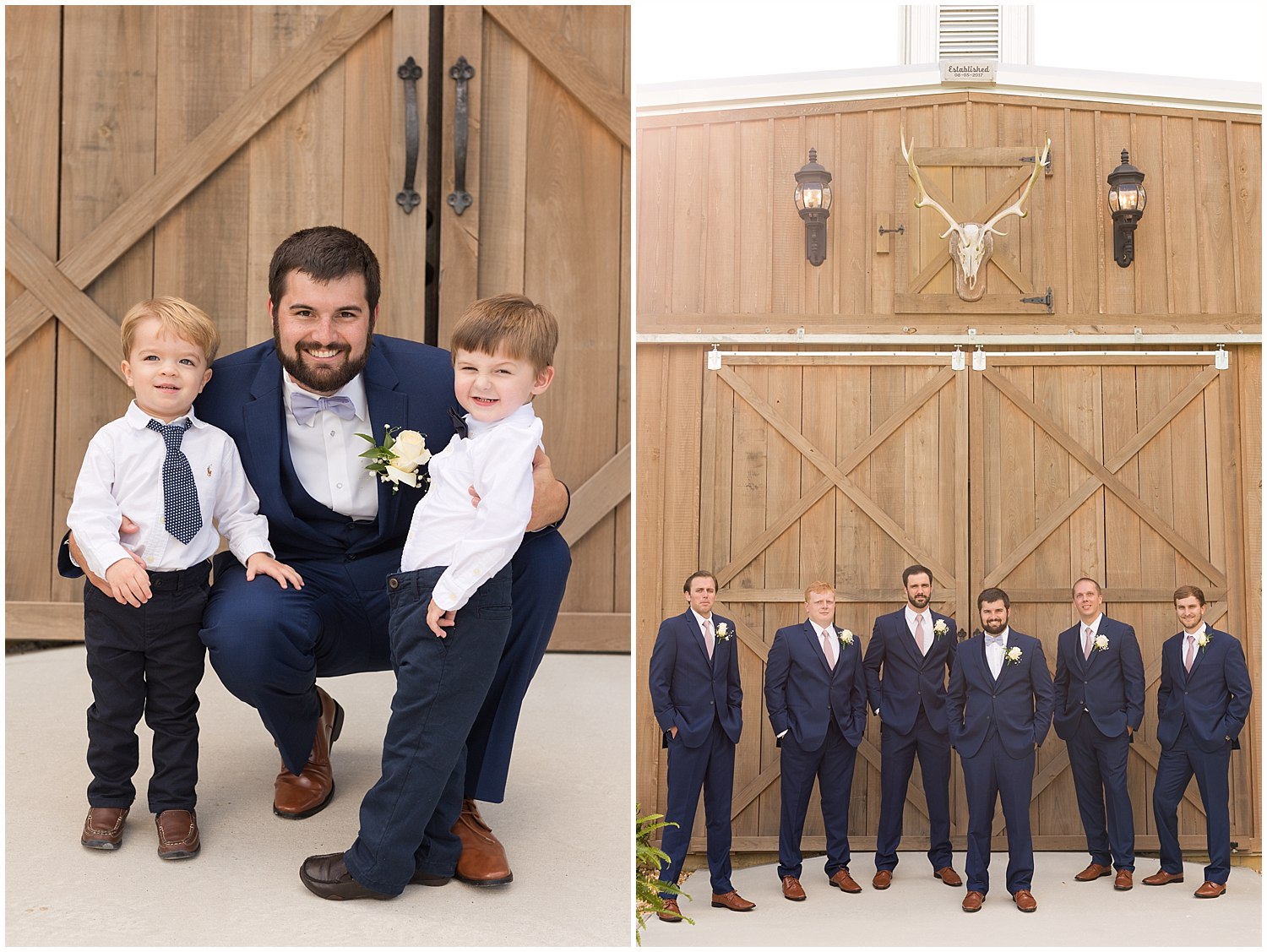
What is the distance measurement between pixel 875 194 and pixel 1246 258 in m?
1.26

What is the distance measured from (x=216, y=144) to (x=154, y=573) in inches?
89.8

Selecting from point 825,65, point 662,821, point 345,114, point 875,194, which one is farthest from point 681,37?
point 662,821

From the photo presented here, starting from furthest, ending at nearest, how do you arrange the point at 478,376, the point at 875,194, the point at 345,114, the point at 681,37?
the point at 345,114, the point at 875,194, the point at 681,37, the point at 478,376

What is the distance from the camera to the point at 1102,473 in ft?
11.1

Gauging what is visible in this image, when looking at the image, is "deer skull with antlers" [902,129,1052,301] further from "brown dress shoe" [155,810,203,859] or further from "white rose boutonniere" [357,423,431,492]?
"brown dress shoe" [155,810,203,859]

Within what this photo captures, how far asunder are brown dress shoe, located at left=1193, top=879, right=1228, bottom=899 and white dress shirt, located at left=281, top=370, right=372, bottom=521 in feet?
9.21

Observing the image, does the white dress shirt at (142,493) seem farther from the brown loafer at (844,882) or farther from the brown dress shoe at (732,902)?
the brown loafer at (844,882)

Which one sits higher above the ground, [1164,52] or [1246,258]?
[1164,52]

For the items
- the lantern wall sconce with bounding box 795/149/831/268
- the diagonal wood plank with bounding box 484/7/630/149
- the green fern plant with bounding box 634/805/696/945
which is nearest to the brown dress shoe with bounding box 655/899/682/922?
the green fern plant with bounding box 634/805/696/945

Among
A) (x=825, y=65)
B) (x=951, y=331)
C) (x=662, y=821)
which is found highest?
(x=825, y=65)

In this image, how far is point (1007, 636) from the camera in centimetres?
327

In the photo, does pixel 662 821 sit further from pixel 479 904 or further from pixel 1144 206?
pixel 1144 206

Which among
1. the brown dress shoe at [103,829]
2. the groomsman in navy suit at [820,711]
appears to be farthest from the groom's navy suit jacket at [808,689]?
the brown dress shoe at [103,829]

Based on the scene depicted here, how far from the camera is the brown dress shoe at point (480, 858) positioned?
2393 millimetres
